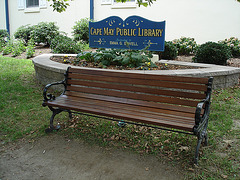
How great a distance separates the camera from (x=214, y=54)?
20.9 ft

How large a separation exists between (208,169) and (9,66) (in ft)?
23.0

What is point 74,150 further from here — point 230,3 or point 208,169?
point 230,3

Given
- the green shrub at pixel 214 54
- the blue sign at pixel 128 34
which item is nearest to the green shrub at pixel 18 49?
the blue sign at pixel 128 34

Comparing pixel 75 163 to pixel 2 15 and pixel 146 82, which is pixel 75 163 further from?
pixel 2 15

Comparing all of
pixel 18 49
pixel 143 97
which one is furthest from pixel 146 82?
pixel 18 49

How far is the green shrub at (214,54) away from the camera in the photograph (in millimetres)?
6328

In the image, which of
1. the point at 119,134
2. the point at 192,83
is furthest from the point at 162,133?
the point at 192,83

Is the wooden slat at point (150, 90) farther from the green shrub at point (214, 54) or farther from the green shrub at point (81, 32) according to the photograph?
the green shrub at point (81, 32)

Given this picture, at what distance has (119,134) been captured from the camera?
3359 millimetres

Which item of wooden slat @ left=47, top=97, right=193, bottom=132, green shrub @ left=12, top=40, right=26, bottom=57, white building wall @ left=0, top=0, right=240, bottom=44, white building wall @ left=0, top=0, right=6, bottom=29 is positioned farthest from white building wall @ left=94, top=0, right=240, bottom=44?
white building wall @ left=0, top=0, right=6, bottom=29

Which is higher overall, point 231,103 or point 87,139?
point 231,103

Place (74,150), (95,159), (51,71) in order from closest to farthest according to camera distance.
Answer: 1. (95,159)
2. (74,150)
3. (51,71)

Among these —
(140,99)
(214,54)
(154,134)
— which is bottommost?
(154,134)

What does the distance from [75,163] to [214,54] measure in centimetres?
511
